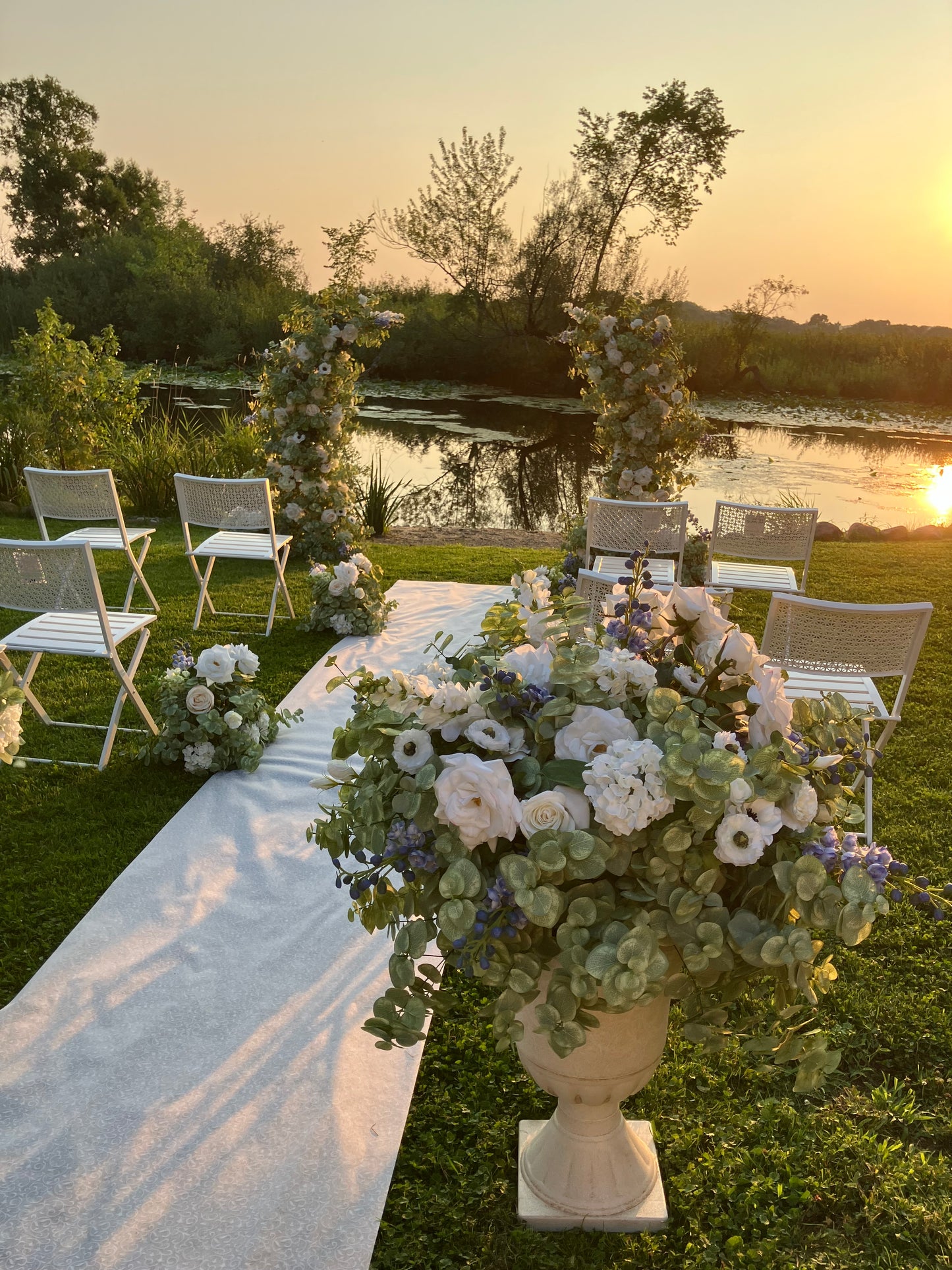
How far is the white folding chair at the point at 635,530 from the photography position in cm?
515

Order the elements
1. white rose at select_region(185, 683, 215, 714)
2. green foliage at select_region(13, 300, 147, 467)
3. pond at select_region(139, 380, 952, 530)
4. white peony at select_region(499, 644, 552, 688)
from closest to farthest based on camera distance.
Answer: white peony at select_region(499, 644, 552, 688) < white rose at select_region(185, 683, 215, 714) < green foliage at select_region(13, 300, 147, 467) < pond at select_region(139, 380, 952, 530)

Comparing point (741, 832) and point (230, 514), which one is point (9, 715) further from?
point (230, 514)

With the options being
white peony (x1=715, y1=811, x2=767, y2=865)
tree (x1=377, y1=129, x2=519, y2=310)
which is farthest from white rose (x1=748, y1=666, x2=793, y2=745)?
tree (x1=377, y1=129, x2=519, y2=310)

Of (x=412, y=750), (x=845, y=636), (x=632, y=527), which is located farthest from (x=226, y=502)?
(x=412, y=750)

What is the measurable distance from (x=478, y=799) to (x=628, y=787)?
0.67 ft

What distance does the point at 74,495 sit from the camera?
499 cm

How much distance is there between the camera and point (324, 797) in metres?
3.74

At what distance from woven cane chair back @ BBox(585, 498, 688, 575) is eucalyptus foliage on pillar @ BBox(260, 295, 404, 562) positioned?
2010 millimetres

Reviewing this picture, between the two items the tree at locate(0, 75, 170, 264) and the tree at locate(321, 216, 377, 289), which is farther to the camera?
the tree at locate(0, 75, 170, 264)

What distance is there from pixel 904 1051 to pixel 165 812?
267 centimetres

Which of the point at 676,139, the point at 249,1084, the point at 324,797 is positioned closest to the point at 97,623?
the point at 324,797

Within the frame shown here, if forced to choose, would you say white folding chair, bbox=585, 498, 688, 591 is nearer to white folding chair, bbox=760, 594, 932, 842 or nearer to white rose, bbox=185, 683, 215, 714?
white folding chair, bbox=760, 594, 932, 842

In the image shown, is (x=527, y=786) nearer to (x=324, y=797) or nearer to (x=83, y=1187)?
(x=83, y=1187)

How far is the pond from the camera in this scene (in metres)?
10.9
